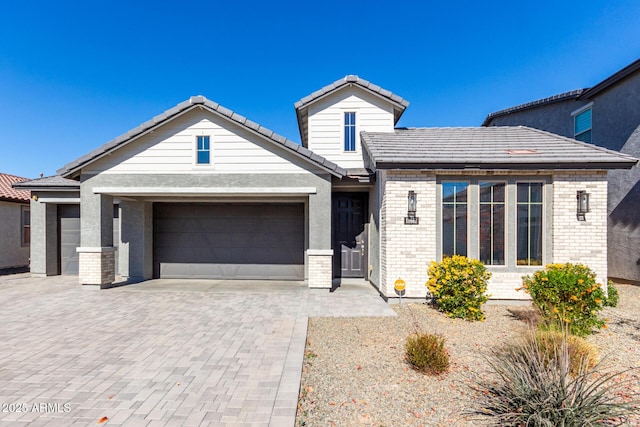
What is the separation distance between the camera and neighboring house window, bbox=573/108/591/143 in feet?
38.7

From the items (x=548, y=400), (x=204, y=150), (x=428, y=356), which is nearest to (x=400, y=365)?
(x=428, y=356)

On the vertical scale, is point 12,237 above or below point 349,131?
below

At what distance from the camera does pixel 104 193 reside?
8.77 m

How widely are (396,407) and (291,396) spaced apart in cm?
127

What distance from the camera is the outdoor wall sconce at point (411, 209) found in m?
7.54

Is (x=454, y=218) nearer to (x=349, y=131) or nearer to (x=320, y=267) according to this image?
(x=320, y=267)

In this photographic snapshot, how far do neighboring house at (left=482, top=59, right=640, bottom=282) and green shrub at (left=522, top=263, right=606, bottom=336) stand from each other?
21.5ft

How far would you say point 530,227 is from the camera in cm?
766

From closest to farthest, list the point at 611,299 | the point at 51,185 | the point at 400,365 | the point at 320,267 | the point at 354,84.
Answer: the point at 400,365
the point at 611,299
the point at 320,267
the point at 51,185
the point at 354,84

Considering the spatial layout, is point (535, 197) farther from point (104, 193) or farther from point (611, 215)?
point (104, 193)

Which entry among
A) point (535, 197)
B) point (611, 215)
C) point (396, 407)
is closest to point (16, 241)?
point (396, 407)

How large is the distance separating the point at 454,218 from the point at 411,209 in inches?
50.3

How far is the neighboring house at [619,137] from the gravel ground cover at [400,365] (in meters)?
4.38

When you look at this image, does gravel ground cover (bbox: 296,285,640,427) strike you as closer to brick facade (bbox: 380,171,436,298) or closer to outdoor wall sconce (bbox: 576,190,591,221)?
brick facade (bbox: 380,171,436,298)
